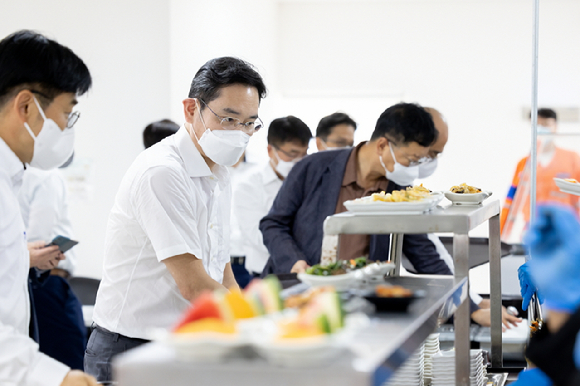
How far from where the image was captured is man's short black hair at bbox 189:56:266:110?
1.84m

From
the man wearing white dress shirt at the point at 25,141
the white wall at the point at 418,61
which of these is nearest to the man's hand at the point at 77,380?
the man wearing white dress shirt at the point at 25,141

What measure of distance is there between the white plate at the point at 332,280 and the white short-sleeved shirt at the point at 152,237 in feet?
1.36

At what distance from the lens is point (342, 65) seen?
7.23 metres

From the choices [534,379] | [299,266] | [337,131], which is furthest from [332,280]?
[337,131]

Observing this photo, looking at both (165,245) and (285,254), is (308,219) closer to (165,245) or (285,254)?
(285,254)

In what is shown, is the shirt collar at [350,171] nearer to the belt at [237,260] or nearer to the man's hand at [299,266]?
the man's hand at [299,266]

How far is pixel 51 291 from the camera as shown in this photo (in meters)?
3.25

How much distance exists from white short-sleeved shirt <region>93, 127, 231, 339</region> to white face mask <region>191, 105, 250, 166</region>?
0.11 ft

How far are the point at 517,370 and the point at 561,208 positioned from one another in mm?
1393

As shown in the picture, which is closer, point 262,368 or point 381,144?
point 262,368

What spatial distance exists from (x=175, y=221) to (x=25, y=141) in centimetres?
42

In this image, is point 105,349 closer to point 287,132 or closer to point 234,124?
point 234,124

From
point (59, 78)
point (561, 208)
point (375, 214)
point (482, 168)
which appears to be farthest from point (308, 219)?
point (482, 168)

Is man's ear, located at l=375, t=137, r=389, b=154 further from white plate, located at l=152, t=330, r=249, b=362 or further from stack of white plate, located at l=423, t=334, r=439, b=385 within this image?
white plate, located at l=152, t=330, r=249, b=362
